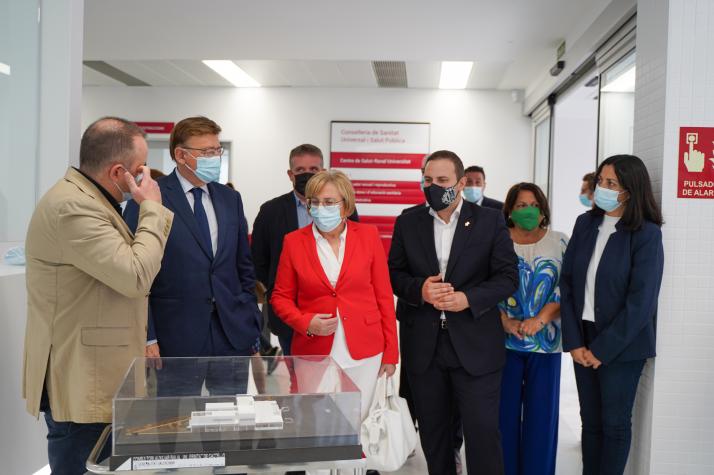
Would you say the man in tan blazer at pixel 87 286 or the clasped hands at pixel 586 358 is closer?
the man in tan blazer at pixel 87 286

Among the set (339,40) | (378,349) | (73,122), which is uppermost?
(339,40)

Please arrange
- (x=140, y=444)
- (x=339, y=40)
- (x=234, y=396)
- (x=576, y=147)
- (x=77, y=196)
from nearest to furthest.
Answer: (x=140, y=444) < (x=234, y=396) < (x=77, y=196) < (x=339, y=40) < (x=576, y=147)

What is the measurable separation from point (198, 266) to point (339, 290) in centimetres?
69

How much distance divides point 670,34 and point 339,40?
3.92m

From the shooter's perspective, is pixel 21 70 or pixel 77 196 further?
pixel 21 70

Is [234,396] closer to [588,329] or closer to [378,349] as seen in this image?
[378,349]

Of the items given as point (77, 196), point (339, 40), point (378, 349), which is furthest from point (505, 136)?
point (77, 196)

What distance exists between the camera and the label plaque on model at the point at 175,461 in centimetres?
168

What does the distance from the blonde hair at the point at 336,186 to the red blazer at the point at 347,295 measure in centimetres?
13

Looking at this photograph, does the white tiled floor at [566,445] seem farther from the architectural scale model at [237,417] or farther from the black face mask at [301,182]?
the architectural scale model at [237,417]

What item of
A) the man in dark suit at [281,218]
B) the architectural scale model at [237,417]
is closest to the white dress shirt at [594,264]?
the man in dark suit at [281,218]

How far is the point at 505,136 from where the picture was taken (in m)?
9.66

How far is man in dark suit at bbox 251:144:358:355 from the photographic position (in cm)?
405

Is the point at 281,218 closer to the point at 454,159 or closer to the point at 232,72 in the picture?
the point at 454,159
